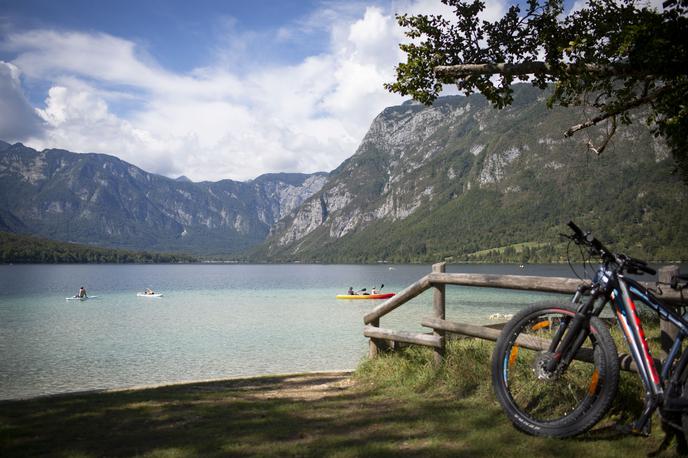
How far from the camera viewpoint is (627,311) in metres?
→ 4.36

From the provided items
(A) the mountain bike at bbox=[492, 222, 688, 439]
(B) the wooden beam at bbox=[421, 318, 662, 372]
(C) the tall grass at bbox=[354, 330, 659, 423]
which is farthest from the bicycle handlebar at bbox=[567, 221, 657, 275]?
(C) the tall grass at bbox=[354, 330, 659, 423]

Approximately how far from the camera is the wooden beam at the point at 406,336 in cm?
745

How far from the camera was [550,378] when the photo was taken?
476 cm

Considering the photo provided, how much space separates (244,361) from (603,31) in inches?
696

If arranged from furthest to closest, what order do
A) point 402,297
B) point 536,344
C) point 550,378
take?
point 402,297, point 536,344, point 550,378

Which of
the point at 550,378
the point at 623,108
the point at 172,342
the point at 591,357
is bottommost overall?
the point at 172,342

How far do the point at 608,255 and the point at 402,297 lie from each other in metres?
4.20

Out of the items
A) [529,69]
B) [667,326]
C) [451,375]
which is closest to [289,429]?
[451,375]

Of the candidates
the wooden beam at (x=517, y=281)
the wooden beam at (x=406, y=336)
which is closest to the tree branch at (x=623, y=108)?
the wooden beam at (x=517, y=281)

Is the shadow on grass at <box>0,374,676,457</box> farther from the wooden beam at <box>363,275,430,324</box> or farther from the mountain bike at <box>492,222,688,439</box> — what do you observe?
the wooden beam at <box>363,275,430,324</box>

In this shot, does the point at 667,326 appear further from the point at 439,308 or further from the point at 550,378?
the point at 439,308

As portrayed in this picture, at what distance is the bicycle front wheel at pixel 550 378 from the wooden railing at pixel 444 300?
1.41ft

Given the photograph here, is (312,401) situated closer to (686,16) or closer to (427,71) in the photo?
(427,71)

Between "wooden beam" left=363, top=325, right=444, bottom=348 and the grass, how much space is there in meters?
0.29
